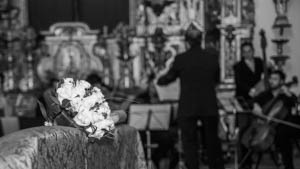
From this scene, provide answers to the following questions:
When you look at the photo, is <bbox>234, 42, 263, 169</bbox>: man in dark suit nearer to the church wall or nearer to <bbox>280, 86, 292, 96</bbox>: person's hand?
Answer: <bbox>280, 86, 292, 96</bbox>: person's hand

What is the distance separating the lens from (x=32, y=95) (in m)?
12.1

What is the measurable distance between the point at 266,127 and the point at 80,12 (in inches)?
264

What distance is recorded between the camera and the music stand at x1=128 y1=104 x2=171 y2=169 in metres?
7.89

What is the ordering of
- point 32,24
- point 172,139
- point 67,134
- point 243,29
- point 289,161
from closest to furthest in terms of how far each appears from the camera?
point 67,134 < point 289,161 < point 172,139 < point 243,29 < point 32,24

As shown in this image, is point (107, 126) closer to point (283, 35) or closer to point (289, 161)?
point (289, 161)

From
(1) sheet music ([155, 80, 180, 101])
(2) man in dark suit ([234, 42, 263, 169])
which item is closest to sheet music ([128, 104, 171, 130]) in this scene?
(2) man in dark suit ([234, 42, 263, 169])

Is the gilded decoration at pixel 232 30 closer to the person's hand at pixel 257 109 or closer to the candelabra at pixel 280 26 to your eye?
the candelabra at pixel 280 26

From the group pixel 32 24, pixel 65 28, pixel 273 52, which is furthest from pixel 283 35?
pixel 32 24

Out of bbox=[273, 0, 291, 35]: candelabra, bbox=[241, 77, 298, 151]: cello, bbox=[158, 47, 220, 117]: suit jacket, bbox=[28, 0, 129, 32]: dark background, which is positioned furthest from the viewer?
bbox=[28, 0, 129, 32]: dark background

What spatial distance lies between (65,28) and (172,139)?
479cm

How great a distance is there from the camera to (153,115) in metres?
7.94

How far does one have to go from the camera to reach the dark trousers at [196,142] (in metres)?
6.71

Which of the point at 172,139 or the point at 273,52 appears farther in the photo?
the point at 273,52

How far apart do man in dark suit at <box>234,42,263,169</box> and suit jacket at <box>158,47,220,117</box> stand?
4.73 ft
